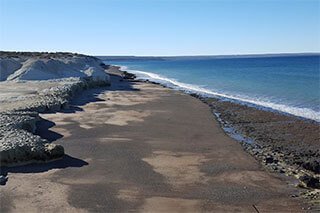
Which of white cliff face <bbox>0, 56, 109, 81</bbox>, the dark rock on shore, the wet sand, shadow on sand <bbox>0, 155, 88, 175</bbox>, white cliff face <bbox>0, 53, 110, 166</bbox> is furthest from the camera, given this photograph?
white cliff face <bbox>0, 56, 109, 81</bbox>

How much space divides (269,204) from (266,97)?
26514 millimetres

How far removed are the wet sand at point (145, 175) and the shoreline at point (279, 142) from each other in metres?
0.56

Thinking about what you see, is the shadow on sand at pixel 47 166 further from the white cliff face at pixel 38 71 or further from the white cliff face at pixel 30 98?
the white cliff face at pixel 38 71

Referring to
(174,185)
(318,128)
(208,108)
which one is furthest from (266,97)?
(174,185)

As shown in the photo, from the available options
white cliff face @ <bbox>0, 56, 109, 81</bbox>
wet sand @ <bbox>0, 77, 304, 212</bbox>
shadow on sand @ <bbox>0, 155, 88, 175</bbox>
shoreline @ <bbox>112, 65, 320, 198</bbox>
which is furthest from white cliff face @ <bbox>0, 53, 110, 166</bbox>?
shoreline @ <bbox>112, 65, 320, 198</bbox>

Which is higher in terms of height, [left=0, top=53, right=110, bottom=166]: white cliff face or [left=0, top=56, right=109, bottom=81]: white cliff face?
[left=0, top=56, right=109, bottom=81]: white cliff face

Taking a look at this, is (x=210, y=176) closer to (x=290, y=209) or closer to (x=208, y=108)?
(x=290, y=209)

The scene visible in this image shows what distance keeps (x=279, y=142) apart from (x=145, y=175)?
25.6 ft

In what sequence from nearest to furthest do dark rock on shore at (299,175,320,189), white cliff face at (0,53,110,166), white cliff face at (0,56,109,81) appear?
1. dark rock on shore at (299,175,320,189)
2. white cliff face at (0,53,110,166)
3. white cliff face at (0,56,109,81)

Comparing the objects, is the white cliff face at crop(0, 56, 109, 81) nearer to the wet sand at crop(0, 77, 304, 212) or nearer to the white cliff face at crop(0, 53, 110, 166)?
the white cliff face at crop(0, 53, 110, 166)

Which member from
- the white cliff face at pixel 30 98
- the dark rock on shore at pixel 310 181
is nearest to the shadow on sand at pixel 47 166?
the white cliff face at pixel 30 98

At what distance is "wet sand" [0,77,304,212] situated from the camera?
1114 centimetres

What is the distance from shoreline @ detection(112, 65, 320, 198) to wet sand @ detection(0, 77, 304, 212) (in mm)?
559

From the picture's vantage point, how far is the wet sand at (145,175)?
11.1 metres
